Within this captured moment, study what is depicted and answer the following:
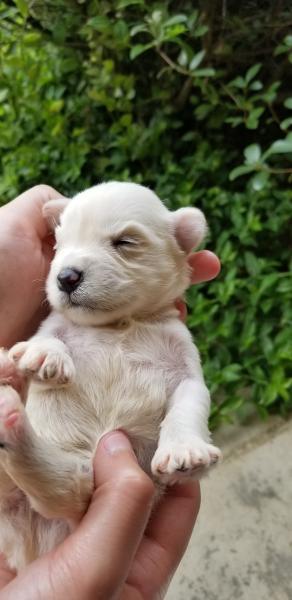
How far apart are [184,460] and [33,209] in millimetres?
1441

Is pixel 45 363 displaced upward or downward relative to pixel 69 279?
downward

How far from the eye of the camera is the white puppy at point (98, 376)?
149 cm

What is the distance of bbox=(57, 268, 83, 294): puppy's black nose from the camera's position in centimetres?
169

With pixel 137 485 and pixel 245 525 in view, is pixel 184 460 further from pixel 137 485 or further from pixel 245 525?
pixel 245 525

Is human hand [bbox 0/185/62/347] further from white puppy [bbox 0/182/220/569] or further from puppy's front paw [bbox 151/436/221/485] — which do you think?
puppy's front paw [bbox 151/436/221/485]

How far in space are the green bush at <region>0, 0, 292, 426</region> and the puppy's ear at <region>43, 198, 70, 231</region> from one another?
Answer: 1404mm

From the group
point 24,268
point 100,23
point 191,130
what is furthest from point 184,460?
point 191,130

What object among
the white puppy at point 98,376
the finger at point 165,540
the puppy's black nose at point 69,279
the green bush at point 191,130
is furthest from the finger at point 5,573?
the green bush at point 191,130

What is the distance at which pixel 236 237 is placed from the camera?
12.6 feet

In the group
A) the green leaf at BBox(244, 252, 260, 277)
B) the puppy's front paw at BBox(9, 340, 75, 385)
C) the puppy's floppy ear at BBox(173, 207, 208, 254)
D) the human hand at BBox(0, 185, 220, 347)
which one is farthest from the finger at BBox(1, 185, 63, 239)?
the green leaf at BBox(244, 252, 260, 277)

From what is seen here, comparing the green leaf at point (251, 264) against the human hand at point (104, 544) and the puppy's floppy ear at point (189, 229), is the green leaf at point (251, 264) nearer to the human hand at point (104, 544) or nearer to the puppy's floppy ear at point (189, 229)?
the puppy's floppy ear at point (189, 229)

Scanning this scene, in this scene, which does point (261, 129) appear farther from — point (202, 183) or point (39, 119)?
point (39, 119)

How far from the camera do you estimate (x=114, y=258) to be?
1.78m

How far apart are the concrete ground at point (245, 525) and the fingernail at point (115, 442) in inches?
59.8
